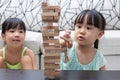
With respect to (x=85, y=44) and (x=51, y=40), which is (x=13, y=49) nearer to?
(x=85, y=44)

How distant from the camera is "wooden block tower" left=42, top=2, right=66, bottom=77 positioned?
76 centimetres

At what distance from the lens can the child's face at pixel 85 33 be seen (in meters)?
1.11

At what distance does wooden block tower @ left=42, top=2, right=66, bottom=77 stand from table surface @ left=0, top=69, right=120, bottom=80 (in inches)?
1.6

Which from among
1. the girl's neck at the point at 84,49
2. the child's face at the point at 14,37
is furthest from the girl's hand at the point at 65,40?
the child's face at the point at 14,37

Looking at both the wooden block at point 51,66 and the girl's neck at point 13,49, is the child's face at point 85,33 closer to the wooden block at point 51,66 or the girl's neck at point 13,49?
the wooden block at point 51,66

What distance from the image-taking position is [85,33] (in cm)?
112

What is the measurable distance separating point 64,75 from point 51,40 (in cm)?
13

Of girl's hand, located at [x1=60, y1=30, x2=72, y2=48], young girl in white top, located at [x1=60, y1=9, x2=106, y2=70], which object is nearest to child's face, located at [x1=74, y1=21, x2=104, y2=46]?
young girl in white top, located at [x1=60, y1=9, x2=106, y2=70]

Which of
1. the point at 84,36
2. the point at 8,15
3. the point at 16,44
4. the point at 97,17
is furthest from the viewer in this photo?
the point at 8,15

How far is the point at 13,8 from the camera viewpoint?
6.83ft

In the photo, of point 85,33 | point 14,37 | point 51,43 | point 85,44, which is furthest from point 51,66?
point 14,37

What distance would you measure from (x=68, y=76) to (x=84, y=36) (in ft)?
1.07

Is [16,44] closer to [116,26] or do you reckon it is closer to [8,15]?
[8,15]

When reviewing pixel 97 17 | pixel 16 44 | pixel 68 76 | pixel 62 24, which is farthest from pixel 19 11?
pixel 68 76
